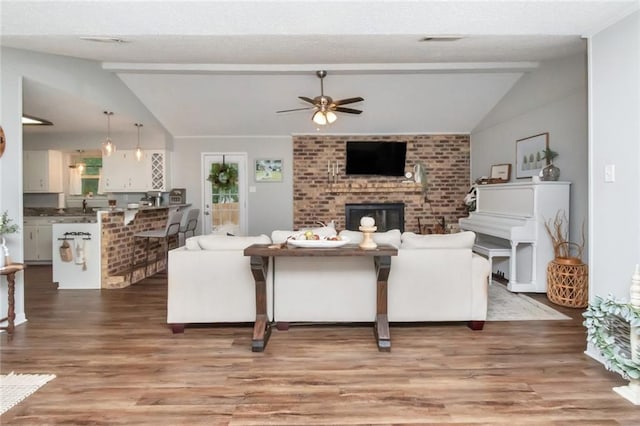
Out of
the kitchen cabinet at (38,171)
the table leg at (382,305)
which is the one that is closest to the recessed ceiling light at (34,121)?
the kitchen cabinet at (38,171)

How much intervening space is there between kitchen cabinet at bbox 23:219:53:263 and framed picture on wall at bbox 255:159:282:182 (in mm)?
3564

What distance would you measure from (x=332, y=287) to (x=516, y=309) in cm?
192

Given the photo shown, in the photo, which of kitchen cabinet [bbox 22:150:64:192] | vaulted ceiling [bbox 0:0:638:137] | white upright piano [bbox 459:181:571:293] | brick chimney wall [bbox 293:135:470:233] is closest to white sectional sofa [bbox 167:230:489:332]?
white upright piano [bbox 459:181:571:293]

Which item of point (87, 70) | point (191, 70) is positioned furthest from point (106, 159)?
point (191, 70)

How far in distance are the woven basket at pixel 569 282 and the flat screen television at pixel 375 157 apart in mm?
3484

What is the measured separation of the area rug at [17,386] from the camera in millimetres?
2117

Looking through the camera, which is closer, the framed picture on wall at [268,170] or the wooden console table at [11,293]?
the wooden console table at [11,293]

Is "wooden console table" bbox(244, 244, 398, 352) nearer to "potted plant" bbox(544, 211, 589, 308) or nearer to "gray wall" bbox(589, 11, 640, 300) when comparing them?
"gray wall" bbox(589, 11, 640, 300)

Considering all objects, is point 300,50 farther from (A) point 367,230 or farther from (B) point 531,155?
(B) point 531,155

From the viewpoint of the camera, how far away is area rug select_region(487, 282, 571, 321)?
11.6 feet

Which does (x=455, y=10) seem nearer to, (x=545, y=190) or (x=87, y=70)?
(x=545, y=190)

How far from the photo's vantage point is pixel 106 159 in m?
6.98

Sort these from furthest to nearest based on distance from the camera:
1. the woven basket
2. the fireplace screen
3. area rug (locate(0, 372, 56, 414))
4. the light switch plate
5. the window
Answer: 1. the window
2. the fireplace screen
3. the woven basket
4. the light switch plate
5. area rug (locate(0, 372, 56, 414))

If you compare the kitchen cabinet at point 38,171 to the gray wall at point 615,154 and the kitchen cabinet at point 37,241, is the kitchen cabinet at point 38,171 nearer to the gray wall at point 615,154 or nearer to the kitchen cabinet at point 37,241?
the kitchen cabinet at point 37,241
